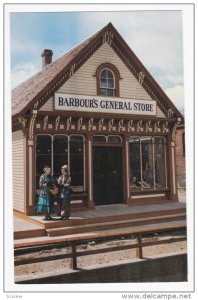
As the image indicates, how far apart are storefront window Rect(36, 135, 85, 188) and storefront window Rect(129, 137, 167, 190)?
2.00 meters

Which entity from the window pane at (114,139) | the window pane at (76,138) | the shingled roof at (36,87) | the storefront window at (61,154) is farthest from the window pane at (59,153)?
the window pane at (114,139)

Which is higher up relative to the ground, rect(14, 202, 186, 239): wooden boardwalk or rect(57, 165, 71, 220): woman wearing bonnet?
rect(57, 165, 71, 220): woman wearing bonnet

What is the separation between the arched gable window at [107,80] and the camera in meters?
12.8

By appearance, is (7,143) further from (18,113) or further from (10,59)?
(18,113)

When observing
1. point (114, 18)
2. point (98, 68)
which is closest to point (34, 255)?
point (114, 18)

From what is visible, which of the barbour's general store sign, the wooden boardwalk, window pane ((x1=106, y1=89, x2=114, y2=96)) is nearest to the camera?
the wooden boardwalk

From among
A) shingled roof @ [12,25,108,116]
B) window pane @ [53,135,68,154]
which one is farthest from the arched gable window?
window pane @ [53,135,68,154]

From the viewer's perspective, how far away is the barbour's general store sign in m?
11.7

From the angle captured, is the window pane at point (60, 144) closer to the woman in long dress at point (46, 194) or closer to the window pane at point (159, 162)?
the woman in long dress at point (46, 194)

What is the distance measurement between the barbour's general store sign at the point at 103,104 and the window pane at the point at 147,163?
1.10m

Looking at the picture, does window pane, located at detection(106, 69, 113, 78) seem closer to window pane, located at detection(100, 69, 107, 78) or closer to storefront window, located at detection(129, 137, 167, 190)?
window pane, located at detection(100, 69, 107, 78)

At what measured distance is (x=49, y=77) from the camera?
12.3 m

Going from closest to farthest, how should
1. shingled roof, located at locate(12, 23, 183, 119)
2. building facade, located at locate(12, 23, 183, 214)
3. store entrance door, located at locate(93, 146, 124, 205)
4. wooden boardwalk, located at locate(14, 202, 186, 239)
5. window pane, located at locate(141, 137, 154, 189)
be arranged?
wooden boardwalk, located at locate(14, 202, 186, 239), shingled roof, located at locate(12, 23, 183, 119), building facade, located at locate(12, 23, 183, 214), store entrance door, located at locate(93, 146, 124, 205), window pane, located at locate(141, 137, 154, 189)

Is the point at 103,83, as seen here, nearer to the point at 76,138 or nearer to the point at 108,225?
the point at 76,138
